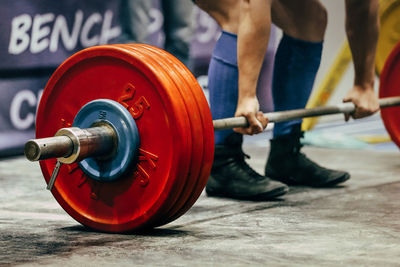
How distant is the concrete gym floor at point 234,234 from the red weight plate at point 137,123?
6 centimetres

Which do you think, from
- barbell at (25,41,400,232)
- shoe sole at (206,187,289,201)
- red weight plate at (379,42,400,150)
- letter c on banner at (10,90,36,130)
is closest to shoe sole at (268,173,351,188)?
shoe sole at (206,187,289,201)

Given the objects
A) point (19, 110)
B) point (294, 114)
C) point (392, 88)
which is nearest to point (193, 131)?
point (294, 114)

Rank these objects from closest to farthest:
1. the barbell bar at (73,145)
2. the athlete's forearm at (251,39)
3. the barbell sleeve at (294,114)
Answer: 1. the barbell bar at (73,145)
2. the barbell sleeve at (294,114)
3. the athlete's forearm at (251,39)

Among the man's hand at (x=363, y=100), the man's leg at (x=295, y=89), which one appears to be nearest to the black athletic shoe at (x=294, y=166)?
the man's leg at (x=295, y=89)

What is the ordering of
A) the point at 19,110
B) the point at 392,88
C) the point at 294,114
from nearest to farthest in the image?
1. the point at 294,114
2. the point at 392,88
3. the point at 19,110

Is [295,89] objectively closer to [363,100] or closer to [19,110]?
[363,100]

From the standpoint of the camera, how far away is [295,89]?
87.7 inches

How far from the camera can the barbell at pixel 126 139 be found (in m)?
1.47

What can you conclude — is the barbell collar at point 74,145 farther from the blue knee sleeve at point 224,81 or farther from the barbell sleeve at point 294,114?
the blue knee sleeve at point 224,81

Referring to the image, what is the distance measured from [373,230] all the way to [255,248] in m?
0.31

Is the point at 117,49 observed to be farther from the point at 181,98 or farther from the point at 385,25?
the point at 385,25

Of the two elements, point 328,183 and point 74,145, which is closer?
point 74,145

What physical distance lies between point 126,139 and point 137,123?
0.04m

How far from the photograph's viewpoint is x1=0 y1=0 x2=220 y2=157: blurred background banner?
2951mm
